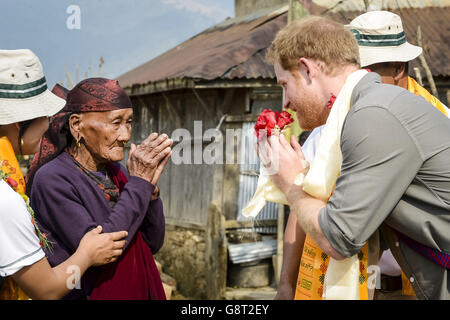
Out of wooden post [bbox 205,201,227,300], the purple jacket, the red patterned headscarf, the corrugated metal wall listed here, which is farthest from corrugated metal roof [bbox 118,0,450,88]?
the purple jacket

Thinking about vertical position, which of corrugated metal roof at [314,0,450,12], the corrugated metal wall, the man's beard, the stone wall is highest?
corrugated metal roof at [314,0,450,12]

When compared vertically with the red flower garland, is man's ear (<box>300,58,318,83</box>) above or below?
above

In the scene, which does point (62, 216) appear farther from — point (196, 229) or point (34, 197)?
point (196, 229)

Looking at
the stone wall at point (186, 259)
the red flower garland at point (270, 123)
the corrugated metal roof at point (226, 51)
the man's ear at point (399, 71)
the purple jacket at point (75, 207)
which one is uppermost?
the corrugated metal roof at point (226, 51)

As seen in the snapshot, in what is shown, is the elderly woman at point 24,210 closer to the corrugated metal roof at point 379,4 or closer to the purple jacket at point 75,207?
the purple jacket at point 75,207

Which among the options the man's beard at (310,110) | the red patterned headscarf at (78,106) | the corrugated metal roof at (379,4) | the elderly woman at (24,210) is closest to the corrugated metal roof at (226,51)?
the corrugated metal roof at (379,4)

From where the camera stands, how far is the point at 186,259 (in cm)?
953

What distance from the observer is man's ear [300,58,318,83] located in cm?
204

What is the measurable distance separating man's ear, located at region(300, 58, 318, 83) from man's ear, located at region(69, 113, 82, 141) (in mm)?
1240

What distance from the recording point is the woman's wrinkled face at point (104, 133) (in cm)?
262

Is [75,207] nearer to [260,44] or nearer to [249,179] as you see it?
[249,179]

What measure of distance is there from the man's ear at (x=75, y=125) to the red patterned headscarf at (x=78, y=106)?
0.09 ft

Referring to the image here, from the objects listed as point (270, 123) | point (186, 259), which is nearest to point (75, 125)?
point (270, 123)

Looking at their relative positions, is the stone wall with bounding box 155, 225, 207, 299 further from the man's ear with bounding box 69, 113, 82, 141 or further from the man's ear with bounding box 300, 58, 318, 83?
the man's ear with bounding box 300, 58, 318, 83
